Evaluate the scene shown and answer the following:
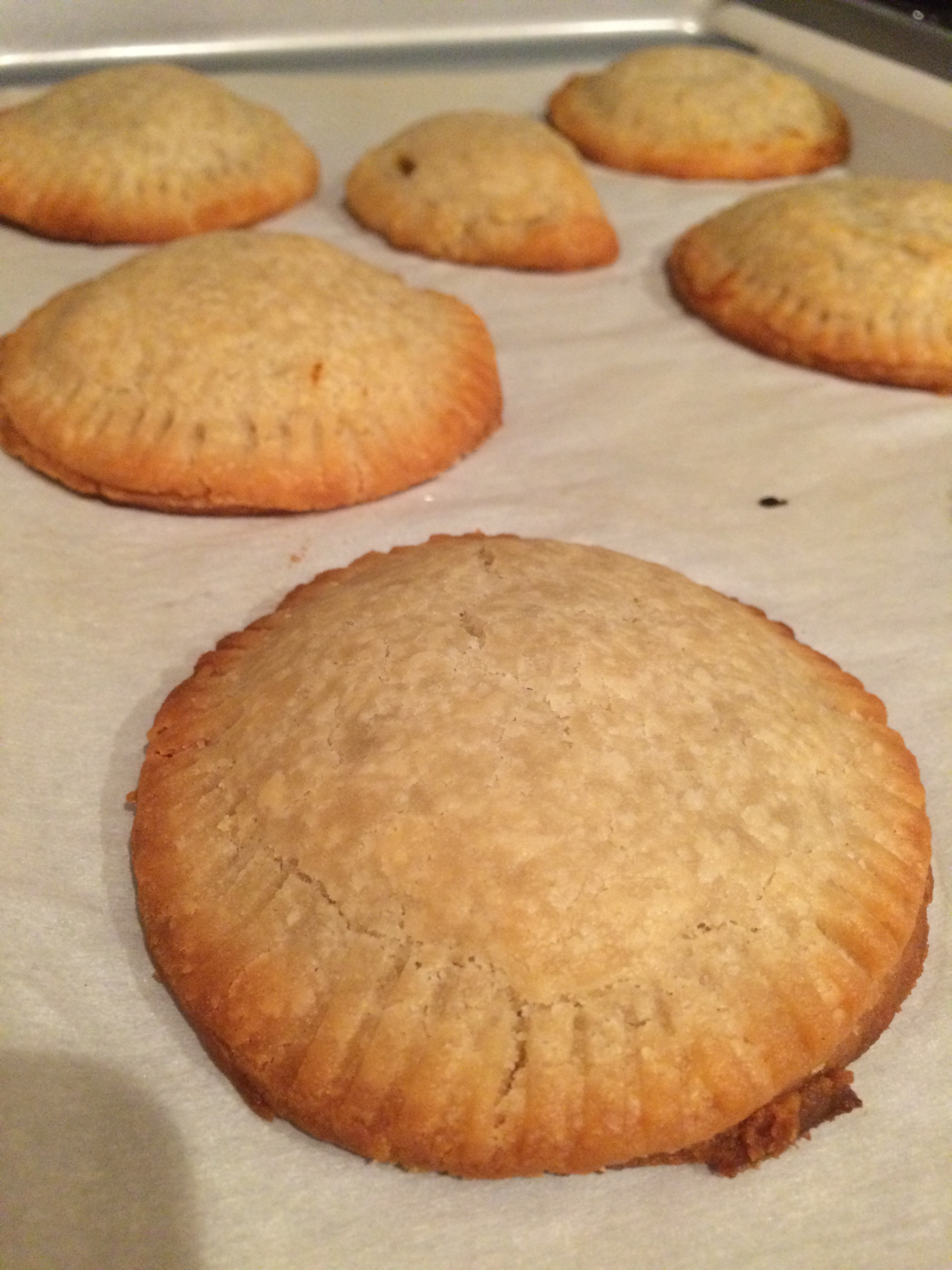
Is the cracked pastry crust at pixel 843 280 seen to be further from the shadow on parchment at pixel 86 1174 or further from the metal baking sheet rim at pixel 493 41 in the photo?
the shadow on parchment at pixel 86 1174

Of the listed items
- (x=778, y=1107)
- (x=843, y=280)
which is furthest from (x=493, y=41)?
(x=778, y=1107)

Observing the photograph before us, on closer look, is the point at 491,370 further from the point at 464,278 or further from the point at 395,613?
the point at 395,613

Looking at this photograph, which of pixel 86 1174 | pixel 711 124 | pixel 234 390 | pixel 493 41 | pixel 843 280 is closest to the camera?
pixel 86 1174

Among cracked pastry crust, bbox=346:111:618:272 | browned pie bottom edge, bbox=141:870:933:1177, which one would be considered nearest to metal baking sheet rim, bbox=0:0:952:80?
cracked pastry crust, bbox=346:111:618:272

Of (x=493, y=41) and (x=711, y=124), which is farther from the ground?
(x=493, y=41)

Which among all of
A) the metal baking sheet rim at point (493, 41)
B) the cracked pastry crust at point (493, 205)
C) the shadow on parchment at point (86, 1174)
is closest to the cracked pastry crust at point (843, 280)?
the cracked pastry crust at point (493, 205)

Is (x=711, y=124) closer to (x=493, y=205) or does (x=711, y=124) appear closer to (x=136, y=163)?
(x=493, y=205)
